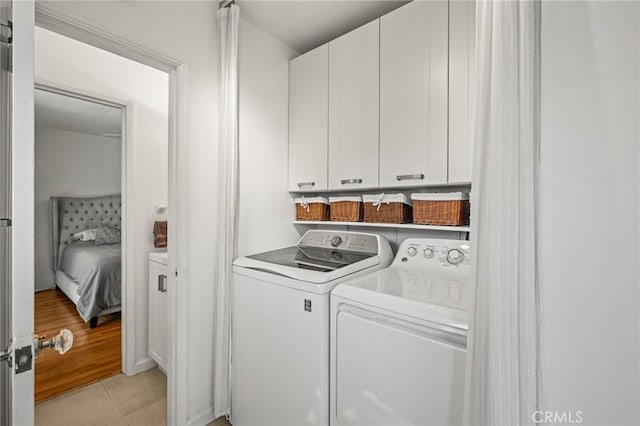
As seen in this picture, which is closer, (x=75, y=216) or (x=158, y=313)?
(x=158, y=313)

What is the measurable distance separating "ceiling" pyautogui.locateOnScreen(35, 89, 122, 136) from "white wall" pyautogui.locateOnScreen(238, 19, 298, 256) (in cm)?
199

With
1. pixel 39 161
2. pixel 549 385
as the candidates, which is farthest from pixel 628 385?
pixel 39 161

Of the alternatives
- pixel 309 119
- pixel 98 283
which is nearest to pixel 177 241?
pixel 309 119

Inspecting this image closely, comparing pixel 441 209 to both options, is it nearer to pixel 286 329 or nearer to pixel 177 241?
pixel 286 329

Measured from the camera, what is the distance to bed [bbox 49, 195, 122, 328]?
10.1ft

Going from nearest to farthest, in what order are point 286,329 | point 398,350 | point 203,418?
point 398,350, point 286,329, point 203,418

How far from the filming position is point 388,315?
3.68 feet

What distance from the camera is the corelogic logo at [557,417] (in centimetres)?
57

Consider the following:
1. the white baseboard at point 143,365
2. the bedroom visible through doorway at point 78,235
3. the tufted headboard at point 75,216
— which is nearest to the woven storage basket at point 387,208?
the white baseboard at point 143,365

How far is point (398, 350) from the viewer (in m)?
1.08

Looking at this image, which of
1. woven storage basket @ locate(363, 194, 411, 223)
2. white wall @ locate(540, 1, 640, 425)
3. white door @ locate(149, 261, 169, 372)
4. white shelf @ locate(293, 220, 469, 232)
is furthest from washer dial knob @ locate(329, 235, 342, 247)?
white wall @ locate(540, 1, 640, 425)

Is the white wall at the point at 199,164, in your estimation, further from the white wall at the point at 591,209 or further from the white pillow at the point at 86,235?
the white pillow at the point at 86,235

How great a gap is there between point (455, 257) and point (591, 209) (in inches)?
39.7

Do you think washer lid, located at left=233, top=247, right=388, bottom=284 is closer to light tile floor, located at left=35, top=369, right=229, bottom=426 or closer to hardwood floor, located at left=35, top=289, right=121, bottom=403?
light tile floor, located at left=35, top=369, right=229, bottom=426
